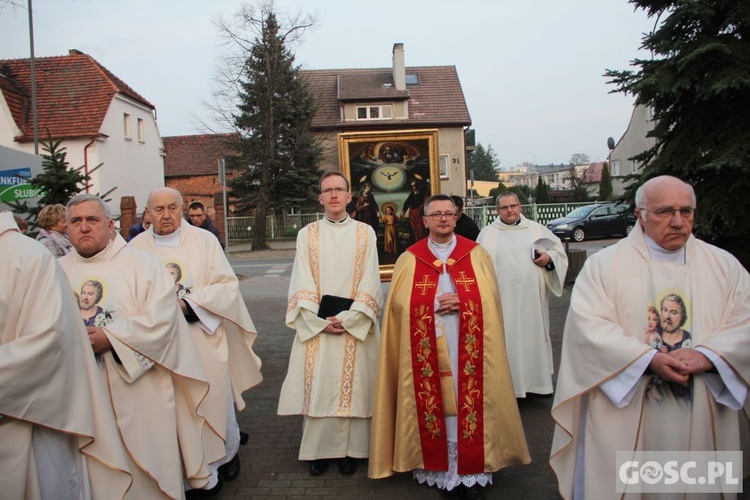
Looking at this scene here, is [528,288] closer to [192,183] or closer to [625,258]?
[625,258]

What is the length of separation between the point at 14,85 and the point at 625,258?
29.3m

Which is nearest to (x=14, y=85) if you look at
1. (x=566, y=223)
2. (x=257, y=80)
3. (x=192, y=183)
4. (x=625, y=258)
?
(x=257, y=80)

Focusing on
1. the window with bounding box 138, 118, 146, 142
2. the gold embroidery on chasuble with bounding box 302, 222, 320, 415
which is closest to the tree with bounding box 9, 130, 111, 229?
the gold embroidery on chasuble with bounding box 302, 222, 320, 415

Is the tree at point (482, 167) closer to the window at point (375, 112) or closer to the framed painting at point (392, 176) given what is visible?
the window at point (375, 112)

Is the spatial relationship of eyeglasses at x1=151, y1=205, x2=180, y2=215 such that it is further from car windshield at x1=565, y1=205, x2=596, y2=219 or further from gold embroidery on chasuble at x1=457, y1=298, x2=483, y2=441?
car windshield at x1=565, y1=205, x2=596, y2=219

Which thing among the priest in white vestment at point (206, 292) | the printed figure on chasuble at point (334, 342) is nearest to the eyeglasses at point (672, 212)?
the printed figure on chasuble at point (334, 342)

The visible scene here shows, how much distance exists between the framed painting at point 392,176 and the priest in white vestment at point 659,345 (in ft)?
14.8

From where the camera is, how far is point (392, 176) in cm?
794

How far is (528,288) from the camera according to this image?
636cm

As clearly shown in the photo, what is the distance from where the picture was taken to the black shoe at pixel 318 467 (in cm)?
475

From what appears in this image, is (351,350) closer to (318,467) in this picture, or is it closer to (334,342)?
(334,342)

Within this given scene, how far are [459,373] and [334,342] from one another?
1.03 m

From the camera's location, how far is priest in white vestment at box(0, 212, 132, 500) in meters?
2.79

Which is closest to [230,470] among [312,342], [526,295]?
[312,342]
